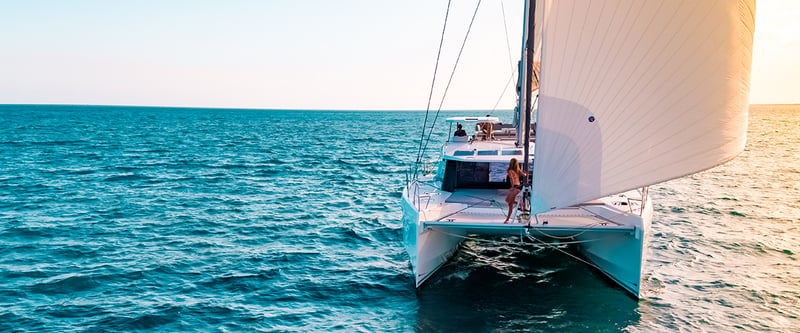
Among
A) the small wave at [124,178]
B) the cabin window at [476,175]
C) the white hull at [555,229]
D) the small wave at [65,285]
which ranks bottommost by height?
the small wave at [65,285]

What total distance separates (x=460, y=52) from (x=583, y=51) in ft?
18.3

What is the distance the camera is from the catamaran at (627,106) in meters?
8.80

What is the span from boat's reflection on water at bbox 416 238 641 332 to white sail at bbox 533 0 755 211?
2.90 meters

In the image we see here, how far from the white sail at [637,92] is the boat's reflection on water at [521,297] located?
2.90m

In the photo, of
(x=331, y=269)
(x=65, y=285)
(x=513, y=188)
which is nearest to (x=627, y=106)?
(x=513, y=188)

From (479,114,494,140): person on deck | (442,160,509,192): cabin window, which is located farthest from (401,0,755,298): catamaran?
(479,114,494,140): person on deck

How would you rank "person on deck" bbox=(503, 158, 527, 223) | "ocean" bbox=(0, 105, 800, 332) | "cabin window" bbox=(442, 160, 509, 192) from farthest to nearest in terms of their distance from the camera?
"cabin window" bbox=(442, 160, 509, 192), "person on deck" bbox=(503, 158, 527, 223), "ocean" bbox=(0, 105, 800, 332)

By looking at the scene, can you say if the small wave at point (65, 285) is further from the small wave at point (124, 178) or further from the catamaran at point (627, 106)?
the small wave at point (124, 178)

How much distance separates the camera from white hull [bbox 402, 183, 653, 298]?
41.2ft

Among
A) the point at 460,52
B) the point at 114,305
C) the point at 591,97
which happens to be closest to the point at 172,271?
the point at 114,305

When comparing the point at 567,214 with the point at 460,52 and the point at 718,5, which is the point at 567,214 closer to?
the point at 460,52

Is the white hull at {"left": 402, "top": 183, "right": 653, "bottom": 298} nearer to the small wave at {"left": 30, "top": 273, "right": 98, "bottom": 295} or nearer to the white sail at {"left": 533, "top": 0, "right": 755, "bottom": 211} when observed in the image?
the white sail at {"left": 533, "top": 0, "right": 755, "bottom": 211}

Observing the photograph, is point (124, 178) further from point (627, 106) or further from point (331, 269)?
point (627, 106)

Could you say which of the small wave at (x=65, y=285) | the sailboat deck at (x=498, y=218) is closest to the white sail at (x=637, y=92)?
the sailboat deck at (x=498, y=218)
